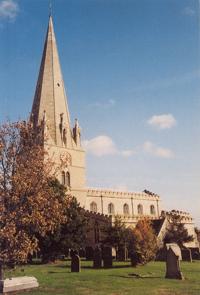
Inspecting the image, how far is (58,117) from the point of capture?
158ft

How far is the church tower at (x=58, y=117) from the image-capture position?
1860 inches

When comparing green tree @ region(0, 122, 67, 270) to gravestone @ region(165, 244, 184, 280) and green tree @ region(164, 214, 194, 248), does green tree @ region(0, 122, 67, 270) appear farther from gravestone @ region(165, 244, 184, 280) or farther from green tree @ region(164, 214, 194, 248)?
green tree @ region(164, 214, 194, 248)

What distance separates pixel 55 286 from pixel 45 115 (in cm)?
3491

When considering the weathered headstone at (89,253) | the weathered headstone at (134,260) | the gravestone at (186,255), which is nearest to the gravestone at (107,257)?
the weathered headstone at (134,260)

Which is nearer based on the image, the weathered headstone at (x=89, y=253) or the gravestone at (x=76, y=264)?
the gravestone at (x=76, y=264)

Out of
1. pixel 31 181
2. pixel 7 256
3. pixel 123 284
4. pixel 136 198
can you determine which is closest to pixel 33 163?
pixel 31 181

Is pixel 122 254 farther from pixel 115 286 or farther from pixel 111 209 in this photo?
pixel 111 209

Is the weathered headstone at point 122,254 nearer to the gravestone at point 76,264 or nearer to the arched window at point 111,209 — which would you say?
the gravestone at point 76,264

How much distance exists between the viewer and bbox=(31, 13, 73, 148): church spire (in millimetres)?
47344

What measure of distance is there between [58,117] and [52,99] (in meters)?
2.53

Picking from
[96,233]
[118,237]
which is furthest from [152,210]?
[118,237]

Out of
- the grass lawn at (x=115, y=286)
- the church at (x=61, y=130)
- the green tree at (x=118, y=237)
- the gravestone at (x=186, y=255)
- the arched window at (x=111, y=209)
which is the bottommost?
the grass lawn at (x=115, y=286)

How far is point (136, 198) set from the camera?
57500 mm

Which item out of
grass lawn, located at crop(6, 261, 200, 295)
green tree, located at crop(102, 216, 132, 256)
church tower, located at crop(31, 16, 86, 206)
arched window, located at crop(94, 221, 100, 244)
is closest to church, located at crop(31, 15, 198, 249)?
church tower, located at crop(31, 16, 86, 206)
